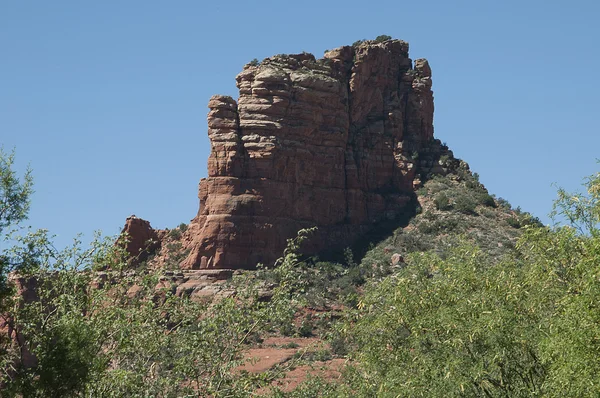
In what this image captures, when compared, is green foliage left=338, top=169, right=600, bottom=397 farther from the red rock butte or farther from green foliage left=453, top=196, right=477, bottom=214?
green foliage left=453, top=196, right=477, bottom=214

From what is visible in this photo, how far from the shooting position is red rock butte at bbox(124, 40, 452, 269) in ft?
246

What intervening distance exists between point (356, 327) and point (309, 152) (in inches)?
1961

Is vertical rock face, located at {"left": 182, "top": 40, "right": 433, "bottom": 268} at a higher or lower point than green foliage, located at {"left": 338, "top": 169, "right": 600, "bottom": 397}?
higher

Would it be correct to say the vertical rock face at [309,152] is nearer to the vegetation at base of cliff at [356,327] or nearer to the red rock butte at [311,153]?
the red rock butte at [311,153]

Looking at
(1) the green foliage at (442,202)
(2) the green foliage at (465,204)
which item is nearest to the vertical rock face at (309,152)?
(1) the green foliage at (442,202)

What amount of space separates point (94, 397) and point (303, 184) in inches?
2339

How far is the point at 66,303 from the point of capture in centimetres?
1952

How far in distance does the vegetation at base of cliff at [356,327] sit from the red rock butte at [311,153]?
45.7m

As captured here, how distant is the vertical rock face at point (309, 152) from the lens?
2955 inches

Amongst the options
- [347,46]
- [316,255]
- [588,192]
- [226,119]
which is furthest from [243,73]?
[588,192]

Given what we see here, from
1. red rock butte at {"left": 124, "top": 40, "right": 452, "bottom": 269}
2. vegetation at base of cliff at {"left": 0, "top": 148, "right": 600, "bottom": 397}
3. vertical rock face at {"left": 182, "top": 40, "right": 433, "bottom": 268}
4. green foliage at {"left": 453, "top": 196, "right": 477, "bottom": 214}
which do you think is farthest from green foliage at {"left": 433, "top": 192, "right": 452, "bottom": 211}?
vegetation at base of cliff at {"left": 0, "top": 148, "right": 600, "bottom": 397}

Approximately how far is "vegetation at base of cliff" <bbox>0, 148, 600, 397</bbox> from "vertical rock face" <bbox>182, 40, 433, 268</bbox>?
4531cm

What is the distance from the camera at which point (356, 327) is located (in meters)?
29.4

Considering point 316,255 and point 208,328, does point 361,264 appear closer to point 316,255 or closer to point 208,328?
point 316,255
